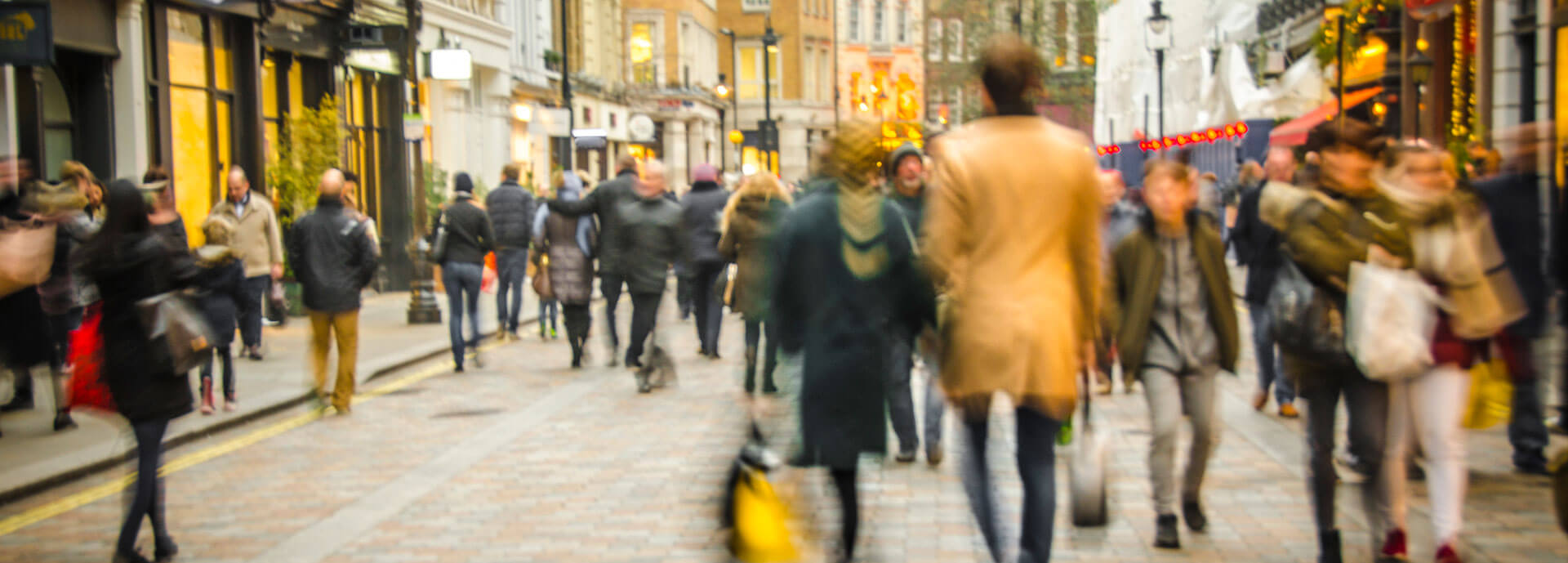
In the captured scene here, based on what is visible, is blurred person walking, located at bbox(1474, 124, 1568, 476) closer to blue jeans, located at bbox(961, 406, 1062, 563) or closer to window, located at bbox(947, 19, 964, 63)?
blue jeans, located at bbox(961, 406, 1062, 563)

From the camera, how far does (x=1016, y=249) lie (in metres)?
4.70

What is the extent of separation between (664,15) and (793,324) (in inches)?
1973

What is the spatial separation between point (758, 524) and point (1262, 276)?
5723mm

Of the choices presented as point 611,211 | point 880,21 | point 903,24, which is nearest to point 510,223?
point 611,211

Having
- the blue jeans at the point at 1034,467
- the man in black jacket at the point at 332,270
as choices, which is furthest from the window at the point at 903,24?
the blue jeans at the point at 1034,467

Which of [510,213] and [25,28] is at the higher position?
[25,28]

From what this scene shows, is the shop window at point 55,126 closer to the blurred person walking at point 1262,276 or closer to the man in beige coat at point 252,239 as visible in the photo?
the man in beige coat at point 252,239

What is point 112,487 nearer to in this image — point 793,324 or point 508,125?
point 793,324

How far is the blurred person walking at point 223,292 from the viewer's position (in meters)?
9.58

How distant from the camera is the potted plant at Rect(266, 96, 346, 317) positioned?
20.2 metres

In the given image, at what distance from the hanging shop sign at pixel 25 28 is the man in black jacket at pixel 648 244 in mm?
4452

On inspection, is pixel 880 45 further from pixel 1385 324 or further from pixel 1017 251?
pixel 1017 251

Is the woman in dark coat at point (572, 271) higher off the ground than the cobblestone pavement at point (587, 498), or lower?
higher

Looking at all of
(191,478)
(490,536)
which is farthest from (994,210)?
(191,478)
